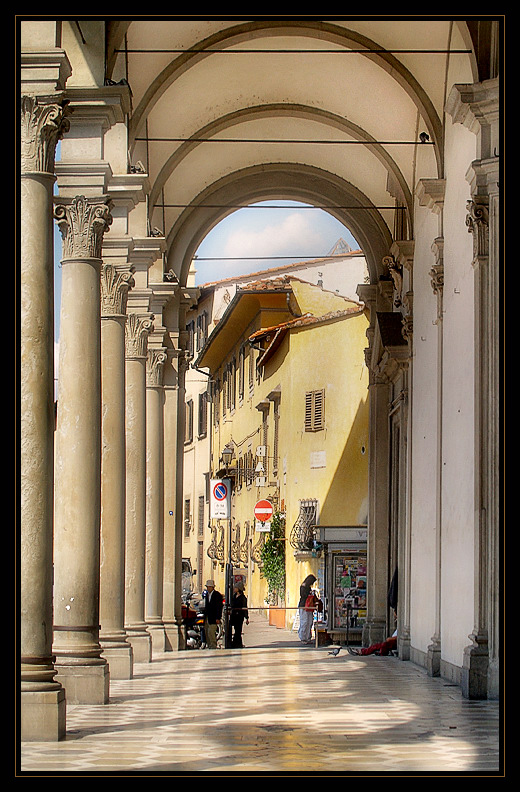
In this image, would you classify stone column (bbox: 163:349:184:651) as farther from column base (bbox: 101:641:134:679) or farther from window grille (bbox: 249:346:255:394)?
window grille (bbox: 249:346:255:394)

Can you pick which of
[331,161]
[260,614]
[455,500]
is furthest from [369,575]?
[260,614]

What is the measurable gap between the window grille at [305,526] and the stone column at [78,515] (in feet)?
75.4

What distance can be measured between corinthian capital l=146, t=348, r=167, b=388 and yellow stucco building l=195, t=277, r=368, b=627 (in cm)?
932

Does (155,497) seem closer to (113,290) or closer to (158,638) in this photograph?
(158,638)

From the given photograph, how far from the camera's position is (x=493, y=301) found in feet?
44.0

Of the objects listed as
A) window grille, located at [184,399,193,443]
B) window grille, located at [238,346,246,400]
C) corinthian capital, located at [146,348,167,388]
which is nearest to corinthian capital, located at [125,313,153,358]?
corinthian capital, located at [146,348,167,388]

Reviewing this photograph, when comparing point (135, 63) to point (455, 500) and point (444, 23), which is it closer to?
point (444, 23)

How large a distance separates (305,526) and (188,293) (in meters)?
12.9

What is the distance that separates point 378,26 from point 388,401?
9090 millimetres

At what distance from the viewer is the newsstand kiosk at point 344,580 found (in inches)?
1273

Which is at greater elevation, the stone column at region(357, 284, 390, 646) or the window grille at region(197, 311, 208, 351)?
the window grille at region(197, 311, 208, 351)

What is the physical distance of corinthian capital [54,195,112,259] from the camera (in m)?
13.2

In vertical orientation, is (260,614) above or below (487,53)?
below

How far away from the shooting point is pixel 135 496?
19.2 m
